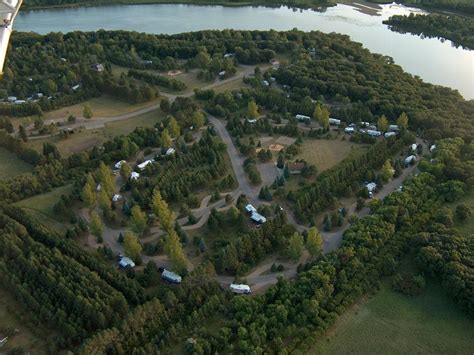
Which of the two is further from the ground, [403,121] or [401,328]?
[403,121]

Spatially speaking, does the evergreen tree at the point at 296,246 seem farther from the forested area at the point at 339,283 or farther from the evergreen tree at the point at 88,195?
the evergreen tree at the point at 88,195

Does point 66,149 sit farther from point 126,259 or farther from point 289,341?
point 289,341

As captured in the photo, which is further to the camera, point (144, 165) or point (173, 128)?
point (173, 128)

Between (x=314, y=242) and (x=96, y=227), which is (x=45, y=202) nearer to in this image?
(x=96, y=227)

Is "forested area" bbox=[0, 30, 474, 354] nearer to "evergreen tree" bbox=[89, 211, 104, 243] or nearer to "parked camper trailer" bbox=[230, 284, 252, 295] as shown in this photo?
"parked camper trailer" bbox=[230, 284, 252, 295]

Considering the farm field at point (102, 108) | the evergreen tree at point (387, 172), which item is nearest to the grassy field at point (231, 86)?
the farm field at point (102, 108)

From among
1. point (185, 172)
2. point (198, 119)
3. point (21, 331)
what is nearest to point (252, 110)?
point (198, 119)

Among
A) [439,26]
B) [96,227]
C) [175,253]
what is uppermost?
[439,26]

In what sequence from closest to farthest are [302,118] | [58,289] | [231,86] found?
[58,289], [302,118], [231,86]
